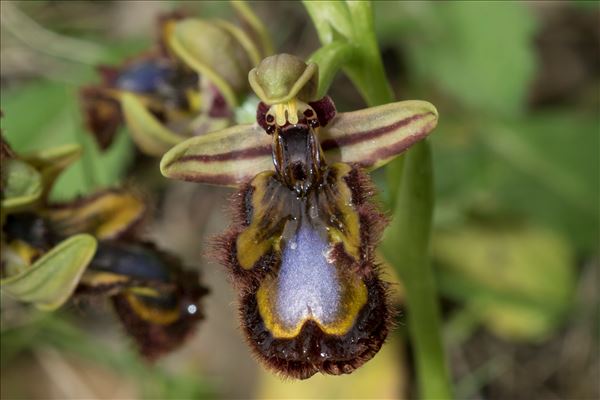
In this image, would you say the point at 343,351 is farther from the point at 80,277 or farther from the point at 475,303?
the point at 475,303

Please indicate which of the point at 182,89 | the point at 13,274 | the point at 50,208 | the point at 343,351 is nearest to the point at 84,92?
the point at 182,89

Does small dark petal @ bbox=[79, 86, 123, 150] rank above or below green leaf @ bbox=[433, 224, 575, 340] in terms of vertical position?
above

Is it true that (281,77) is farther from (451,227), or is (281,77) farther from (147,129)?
(451,227)

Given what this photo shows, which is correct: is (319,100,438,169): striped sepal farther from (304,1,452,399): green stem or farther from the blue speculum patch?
the blue speculum patch

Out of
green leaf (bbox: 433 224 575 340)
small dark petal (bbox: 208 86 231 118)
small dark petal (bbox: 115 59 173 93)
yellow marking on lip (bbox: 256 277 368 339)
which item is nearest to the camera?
yellow marking on lip (bbox: 256 277 368 339)

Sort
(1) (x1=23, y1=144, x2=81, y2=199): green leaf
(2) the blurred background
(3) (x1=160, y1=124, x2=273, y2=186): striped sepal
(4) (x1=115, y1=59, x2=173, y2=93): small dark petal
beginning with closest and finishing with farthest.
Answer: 1. (3) (x1=160, y1=124, x2=273, y2=186): striped sepal
2. (1) (x1=23, y1=144, x2=81, y2=199): green leaf
3. (4) (x1=115, y1=59, x2=173, y2=93): small dark petal
4. (2) the blurred background

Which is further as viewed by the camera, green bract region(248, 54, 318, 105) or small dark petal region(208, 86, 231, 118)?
small dark petal region(208, 86, 231, 118)

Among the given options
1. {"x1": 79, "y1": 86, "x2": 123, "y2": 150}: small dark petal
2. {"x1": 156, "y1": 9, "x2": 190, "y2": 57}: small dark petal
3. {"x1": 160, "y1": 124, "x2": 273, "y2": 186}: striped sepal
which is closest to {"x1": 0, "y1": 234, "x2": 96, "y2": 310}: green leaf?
{"x1": 160, "y1": 124, "x2": 273, "y2": 186}: striped sepal

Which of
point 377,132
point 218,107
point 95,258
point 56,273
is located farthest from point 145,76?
point 377,132
